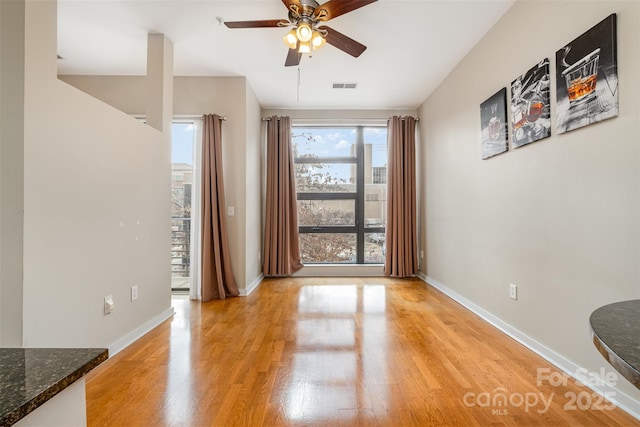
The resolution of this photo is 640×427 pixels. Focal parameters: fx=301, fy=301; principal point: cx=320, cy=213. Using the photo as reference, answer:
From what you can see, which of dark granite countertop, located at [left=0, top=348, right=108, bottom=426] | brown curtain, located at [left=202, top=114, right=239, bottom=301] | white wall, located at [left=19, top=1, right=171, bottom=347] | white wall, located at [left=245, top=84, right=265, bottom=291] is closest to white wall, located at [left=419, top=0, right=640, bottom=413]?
dark granite countertop, located at [left=0, top=348, right=108, bottom=426]

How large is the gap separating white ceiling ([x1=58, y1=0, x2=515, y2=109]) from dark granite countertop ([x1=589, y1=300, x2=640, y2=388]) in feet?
8.33

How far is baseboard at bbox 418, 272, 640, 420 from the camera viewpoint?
154cm

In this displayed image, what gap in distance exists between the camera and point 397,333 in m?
2.57

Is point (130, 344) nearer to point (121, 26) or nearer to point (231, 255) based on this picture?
point (231, 255)

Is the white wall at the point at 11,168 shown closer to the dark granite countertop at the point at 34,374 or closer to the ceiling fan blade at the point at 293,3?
the dark granite countertop at the point at 34,374

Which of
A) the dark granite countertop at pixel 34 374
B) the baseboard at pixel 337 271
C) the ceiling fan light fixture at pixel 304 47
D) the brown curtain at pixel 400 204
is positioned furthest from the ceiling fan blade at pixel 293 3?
the baseboard at pixel 337 271

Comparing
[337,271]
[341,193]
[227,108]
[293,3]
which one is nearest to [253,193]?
[227,108]

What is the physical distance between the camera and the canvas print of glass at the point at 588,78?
1.60 m

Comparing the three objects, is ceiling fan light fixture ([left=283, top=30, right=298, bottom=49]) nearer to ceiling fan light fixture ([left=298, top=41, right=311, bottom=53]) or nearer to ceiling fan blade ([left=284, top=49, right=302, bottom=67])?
ceiling fan light fixture ([left=298, top=41, right=311, bottom=53])

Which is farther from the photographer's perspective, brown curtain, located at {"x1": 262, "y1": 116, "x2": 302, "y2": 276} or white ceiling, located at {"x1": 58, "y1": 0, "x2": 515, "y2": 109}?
brown curtain, located at {"x1": 262, "y1": 116, "x2": 302, "y2": 276}

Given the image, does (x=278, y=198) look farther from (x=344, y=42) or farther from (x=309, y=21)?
(x=309, y=21)

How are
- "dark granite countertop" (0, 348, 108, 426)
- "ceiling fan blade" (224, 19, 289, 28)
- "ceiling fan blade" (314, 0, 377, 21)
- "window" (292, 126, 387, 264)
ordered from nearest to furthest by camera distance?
"dark granite countertop" (0, 348, 108, 426), "ceiling fan blade" (314, 0, 377, 21), "ceiling fan blade" (224, 19, 289, 28), "window" (292, 126, 387, 264)

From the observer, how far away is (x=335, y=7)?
2.11 meters

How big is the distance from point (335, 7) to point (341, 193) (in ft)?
10.0
